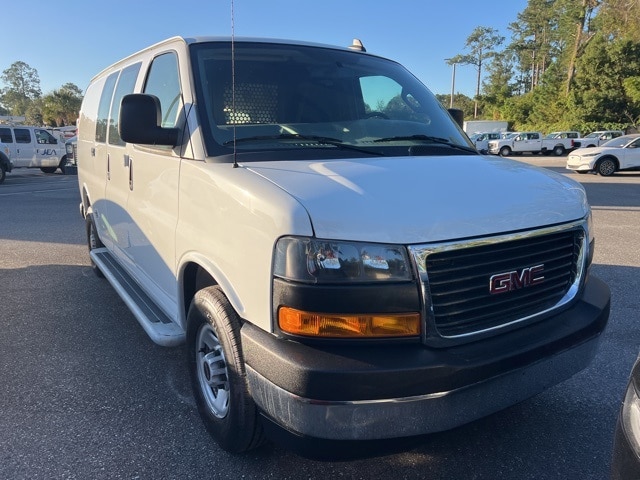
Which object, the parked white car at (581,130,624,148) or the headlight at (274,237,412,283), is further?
the parked white car at (581,130,624,148)

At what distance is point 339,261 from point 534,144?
38.8 m

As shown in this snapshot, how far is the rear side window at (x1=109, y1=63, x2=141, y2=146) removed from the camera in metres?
4.05

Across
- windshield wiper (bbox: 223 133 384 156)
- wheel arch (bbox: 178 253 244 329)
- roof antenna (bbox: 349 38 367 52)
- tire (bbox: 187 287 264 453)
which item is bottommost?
tire (bbox: 187 287 264 453)

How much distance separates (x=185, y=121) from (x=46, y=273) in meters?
4.10

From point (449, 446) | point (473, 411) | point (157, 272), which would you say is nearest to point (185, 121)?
point (157, 272)

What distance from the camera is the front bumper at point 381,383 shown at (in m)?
1.92

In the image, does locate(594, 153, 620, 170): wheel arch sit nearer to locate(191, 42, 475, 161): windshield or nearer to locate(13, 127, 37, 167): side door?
locate(191, 42, 475, 161): windshield

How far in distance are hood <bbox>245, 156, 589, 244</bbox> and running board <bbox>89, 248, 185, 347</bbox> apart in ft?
4.08

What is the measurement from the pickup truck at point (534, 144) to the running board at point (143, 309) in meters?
35.6

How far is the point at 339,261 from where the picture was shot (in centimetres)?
198

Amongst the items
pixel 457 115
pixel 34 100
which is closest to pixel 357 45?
pixel 457 115

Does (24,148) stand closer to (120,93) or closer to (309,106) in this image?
(120,93)

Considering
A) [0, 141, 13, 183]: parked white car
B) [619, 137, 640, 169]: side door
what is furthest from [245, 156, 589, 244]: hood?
[0, 141, 13, 183]: parked white car

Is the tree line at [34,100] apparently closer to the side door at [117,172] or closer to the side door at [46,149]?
the side door at [46,149]
